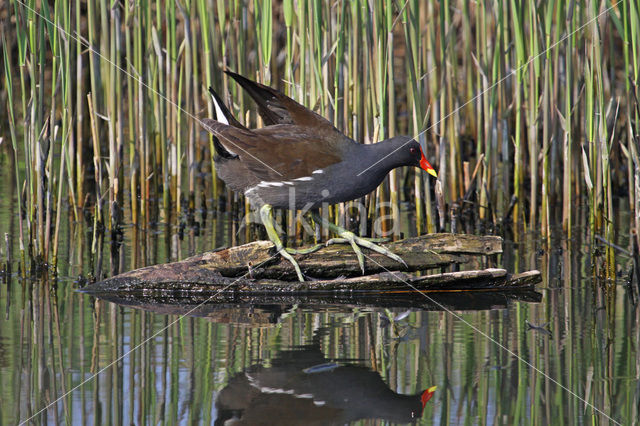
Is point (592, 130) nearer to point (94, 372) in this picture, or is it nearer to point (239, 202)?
point (239, 202)

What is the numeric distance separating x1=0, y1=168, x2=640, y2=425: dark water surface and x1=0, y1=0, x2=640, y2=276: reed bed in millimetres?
748

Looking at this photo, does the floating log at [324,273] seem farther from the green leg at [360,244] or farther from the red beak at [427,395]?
the red beak at [427,395]

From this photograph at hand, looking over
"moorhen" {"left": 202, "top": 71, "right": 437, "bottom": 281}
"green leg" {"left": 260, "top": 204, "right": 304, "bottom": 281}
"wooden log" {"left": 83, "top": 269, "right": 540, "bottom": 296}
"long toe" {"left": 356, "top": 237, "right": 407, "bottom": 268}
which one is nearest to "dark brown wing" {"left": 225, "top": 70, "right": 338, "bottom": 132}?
"moorhen" {"left": 202, "top": 71, "right": 437, "bottom": 281}

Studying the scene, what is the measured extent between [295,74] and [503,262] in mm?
1812

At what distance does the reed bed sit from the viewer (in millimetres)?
5020

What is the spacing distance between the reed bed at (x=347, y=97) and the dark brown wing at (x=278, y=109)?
1.31ft

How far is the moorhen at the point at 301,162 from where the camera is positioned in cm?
462

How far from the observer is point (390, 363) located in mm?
3691

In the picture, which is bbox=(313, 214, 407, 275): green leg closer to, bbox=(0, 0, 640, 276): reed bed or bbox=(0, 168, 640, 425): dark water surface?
bbox=(0, 168, 640, 425): dark water surface

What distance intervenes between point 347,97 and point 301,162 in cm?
114

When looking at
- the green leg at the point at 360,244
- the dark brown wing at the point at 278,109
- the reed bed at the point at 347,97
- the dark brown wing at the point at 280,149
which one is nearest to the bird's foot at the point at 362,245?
the green leg at the point at 360,244

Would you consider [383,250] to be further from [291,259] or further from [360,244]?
[291,259]

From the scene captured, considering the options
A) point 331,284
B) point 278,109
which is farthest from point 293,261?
point 278,109

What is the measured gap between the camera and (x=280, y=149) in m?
4.71
